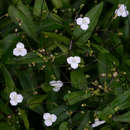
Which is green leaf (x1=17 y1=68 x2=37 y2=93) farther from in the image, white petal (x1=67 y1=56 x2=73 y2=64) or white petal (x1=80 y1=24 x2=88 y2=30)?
white petal (x1=80 y1=24 x2=88 y2=30)

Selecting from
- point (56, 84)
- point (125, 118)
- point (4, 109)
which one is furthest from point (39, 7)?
point (125, 118)

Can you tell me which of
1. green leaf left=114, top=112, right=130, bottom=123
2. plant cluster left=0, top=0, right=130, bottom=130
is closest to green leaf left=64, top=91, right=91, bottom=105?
plant cluster left=0, top=0, right=130, bottom=130

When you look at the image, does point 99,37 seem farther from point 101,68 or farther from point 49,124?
point 49,124

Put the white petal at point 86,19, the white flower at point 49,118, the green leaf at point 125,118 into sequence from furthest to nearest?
the white petal at point 86,19 < the white flower at point 49,118 < the green leaf at point 125,118

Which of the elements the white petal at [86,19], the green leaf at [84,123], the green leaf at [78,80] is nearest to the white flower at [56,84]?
the green leaf at [78,80]

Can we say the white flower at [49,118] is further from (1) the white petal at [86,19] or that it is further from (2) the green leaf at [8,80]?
(1) the white petal at [86,19]

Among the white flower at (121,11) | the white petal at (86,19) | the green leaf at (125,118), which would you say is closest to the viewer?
the green leaf at (125,118)

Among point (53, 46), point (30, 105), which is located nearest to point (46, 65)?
point (53, 46)

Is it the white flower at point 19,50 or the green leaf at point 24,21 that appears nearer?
the white flower at point 19,50

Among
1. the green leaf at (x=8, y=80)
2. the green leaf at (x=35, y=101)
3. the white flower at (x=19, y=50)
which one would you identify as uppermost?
the white flower at (x=19, y=50)
